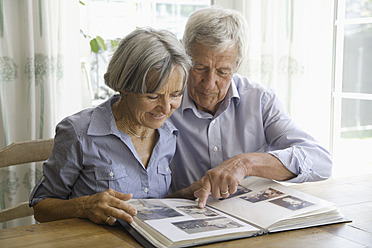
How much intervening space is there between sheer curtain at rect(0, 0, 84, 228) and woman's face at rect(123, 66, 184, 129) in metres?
1.10

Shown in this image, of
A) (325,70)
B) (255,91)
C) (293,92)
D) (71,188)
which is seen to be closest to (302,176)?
(255,91)

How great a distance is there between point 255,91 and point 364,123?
202 cm

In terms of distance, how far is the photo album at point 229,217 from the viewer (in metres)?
1.11

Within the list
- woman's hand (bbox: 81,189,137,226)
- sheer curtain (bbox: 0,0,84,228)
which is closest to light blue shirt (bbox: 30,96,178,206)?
woman's hand (bbox: 81,189,137,226)

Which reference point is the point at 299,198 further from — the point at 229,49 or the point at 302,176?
the point at 229,49

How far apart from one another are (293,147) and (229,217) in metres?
0.46

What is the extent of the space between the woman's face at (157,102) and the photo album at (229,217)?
0.27 m

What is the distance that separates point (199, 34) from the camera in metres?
1.61

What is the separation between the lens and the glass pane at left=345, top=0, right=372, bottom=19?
10.8ft

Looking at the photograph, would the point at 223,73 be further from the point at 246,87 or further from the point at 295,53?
the point at 295,53

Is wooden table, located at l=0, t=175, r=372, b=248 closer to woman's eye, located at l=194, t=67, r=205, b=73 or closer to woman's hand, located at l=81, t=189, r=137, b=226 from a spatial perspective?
woman's hand, located at l=81, t=189, r=137, b=226

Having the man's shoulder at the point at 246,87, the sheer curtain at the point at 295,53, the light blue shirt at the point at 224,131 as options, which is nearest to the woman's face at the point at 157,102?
the light blue shirt at the point at 224,131

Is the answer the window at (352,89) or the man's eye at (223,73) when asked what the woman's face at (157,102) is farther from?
the window at (352,89)

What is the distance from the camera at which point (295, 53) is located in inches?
131
